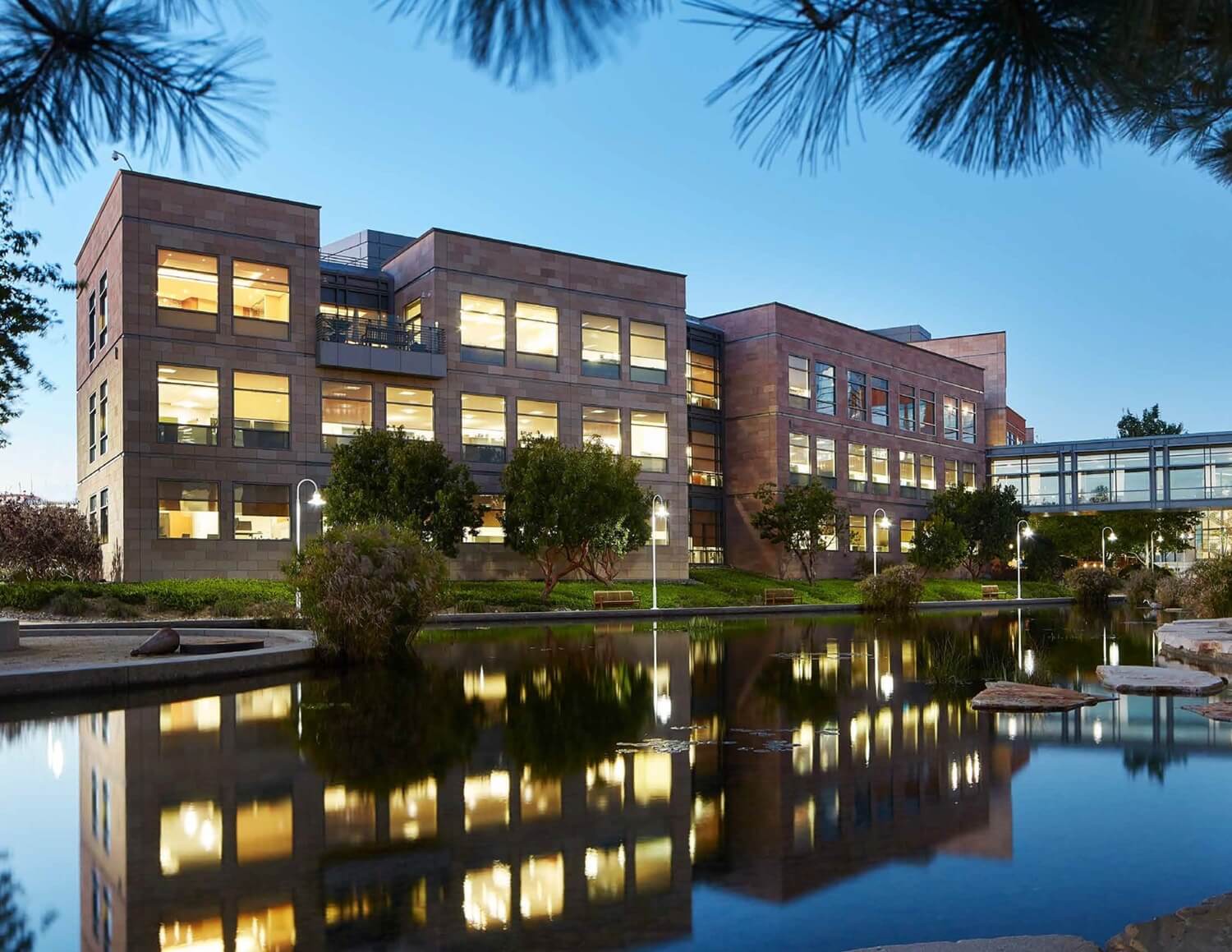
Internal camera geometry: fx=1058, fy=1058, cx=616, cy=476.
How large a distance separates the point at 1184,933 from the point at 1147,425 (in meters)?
109

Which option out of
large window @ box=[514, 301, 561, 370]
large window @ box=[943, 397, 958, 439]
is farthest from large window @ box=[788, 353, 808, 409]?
large window @ box=[943, 397, 958, 439]

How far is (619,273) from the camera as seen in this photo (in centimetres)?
4950

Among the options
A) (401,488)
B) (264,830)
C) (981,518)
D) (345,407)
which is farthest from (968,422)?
(264,830)

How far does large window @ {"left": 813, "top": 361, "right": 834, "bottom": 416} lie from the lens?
60125 millimetres

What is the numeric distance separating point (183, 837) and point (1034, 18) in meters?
6.36

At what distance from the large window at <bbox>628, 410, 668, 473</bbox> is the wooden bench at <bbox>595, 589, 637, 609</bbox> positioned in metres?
11.3

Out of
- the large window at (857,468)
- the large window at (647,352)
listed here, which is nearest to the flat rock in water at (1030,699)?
the large window at (647,352)

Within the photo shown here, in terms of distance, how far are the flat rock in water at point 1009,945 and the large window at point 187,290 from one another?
125 ft

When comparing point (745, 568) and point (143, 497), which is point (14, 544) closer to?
point (143, 497)

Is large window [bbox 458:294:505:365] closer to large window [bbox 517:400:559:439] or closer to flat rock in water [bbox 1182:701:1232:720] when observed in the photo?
large window [bbox 517:400:559:439]

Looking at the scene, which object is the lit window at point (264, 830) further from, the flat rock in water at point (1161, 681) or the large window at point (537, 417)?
the large window at point (537, 417)

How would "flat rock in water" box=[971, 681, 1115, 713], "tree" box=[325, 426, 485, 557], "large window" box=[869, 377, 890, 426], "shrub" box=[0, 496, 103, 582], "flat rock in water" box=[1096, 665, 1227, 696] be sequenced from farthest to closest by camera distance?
1. "large window" box=[869, 377, 890, 426]
2. "tree" box=[325, 426, 485, 557]
3. "shrub" box=[0, 496, 103, 582]
4. "flat rock in water" box=[1096, 665, 1227, 696]
5. "flat rock in water" box=[971, 681, 1115, 713]

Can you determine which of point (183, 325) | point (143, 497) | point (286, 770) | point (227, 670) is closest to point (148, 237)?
point (183, 325)

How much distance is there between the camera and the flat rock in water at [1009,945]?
4.31m
